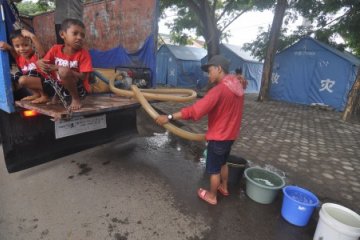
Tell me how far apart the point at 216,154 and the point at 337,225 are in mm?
1259

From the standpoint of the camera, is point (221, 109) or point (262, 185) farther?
point (262, 185)

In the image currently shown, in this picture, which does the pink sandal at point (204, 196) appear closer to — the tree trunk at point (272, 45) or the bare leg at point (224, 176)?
the bare leg at point (224, 176)

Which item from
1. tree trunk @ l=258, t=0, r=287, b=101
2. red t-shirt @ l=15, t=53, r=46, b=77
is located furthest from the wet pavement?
tree trunk @ l=258, t=0, r=287, b=101

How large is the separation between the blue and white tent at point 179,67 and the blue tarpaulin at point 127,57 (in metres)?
12.2

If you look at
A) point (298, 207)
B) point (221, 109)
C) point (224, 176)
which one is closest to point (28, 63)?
point (221, 109)

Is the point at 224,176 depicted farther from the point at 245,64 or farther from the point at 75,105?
the point at 245,64

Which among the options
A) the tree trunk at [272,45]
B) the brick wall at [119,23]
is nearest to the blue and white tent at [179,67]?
the tree trunk at [272,45]

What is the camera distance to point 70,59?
105 inches

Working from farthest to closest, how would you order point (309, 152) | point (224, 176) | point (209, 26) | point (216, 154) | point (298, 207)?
1. point (209, 26)
2. point (309, 152)
3. point (224, 176)
4. point (216, 154)
5. point (298, 207)

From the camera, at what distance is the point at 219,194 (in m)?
3.10

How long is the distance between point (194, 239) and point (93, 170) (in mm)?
1894

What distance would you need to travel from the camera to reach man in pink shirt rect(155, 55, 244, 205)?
2.39 m

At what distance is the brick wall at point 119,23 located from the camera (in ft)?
12.0

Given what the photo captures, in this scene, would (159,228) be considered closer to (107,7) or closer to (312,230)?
(312,230)
